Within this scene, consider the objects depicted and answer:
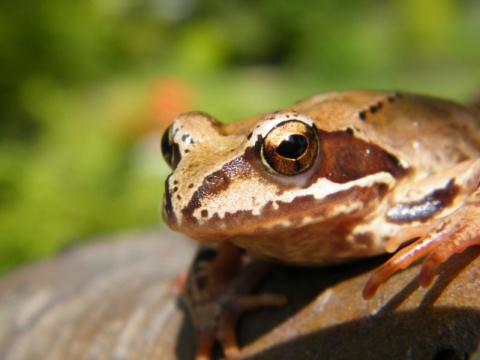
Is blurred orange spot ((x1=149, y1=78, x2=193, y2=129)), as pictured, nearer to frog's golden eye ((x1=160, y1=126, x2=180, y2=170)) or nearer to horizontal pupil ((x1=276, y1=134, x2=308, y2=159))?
frog's golden eye ((x1=160, y1=126, x2=180, y2=170))

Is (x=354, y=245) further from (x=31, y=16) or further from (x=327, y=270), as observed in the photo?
(x=31, y=16)

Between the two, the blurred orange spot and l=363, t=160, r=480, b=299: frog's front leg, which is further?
the blurred orange spot

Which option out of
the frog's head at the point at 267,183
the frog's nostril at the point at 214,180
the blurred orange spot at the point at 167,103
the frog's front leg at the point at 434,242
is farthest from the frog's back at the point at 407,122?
the blurred orange spot at the point at 167,103

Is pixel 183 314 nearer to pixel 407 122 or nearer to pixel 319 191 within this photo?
pixel 319 191

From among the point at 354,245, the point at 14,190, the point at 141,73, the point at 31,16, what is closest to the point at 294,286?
the point at 354,245

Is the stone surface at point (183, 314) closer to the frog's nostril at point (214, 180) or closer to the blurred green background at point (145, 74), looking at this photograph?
the frog's nostril at point (214, 180)

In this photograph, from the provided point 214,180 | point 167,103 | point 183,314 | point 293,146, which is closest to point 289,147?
point 293,146

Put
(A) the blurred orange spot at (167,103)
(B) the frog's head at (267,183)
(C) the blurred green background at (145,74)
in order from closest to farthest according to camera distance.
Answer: (B) the frog's head at (267,183) → (C) the blurred green background at (145,74) → (A) the blurred orange spot at (167,103)

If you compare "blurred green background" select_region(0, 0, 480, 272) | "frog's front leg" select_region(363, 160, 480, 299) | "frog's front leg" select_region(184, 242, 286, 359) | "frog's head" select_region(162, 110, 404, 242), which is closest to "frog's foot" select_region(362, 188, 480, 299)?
"frog's front leg" select_region(363, 160, 480, 299)
